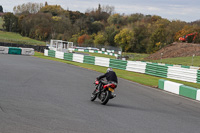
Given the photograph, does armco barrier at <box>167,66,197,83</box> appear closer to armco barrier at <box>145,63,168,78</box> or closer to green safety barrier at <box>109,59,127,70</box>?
armco barrier at <box>145,63,168,78</box>

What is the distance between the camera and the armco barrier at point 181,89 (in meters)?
14.1

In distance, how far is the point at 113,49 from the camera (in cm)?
7288

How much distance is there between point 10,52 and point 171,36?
5147 cm

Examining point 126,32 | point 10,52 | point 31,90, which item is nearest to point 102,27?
point 126,32

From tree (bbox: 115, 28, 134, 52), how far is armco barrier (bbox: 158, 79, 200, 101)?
227 ft

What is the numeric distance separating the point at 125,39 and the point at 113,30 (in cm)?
1482

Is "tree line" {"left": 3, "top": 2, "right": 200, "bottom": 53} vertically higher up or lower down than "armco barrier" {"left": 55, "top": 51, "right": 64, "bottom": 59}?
higher up

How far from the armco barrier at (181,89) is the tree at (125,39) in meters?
69.2

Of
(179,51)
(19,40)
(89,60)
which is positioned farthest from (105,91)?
(19,40)

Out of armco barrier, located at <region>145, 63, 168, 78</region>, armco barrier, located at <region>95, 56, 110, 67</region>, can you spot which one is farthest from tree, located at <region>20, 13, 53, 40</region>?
armco barrier, located at <region>145, 63, 168, 78</region>

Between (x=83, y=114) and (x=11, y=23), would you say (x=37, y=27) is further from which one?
(x=83, y=114)

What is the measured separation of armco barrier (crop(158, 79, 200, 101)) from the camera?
1405 cm

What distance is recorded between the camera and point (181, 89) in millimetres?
15133

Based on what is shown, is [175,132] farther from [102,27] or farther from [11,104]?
→ [102,27]
